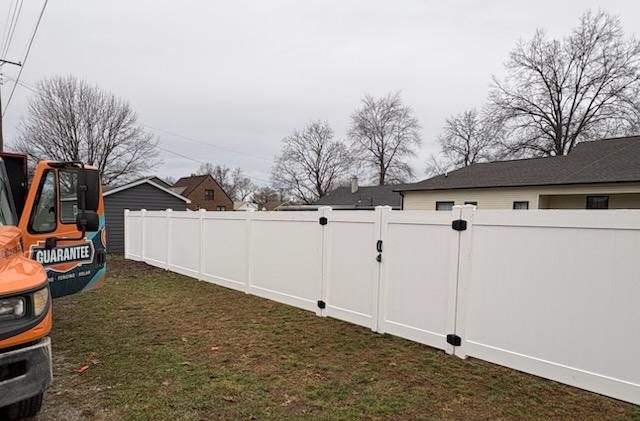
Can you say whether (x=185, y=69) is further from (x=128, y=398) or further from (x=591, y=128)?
(x=591, y=128)

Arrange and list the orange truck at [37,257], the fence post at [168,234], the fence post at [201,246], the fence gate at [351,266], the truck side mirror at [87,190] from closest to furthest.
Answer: the orange truck at [37,257]
the truck side mirror at [87,190]
the fence gate at [351,266]
the fence post at [201,246]
the fence post at [168,234]

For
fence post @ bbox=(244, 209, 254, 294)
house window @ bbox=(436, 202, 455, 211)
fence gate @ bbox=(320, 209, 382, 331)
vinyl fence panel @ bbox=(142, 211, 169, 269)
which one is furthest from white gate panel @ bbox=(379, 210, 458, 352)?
house window @ bbox=(436, 202, 455, 211)

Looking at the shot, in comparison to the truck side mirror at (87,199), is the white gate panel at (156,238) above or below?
below

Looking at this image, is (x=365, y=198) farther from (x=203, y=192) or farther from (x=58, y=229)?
(x=58, y=229)

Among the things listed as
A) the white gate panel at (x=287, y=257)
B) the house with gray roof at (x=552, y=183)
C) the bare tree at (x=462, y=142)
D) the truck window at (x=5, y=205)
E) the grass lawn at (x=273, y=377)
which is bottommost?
the grass lawn at (x=273, y=377)

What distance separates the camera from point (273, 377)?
3.84 metres

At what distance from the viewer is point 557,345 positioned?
3576mm

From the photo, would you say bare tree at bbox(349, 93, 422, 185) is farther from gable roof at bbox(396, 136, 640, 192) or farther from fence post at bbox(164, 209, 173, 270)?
fence post at bbox(164, 209, 173, 270)

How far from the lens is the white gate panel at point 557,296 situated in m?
3.22

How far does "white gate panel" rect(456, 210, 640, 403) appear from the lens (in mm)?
3217

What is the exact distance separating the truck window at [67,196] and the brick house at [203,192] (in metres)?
39.8

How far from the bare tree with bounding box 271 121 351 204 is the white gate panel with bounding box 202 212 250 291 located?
34839 millimetres

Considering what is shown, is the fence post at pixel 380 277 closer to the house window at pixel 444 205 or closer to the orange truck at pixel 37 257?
the orange truck at pixel 37 257

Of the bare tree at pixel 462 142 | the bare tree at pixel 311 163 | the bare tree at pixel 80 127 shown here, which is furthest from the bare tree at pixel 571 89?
the bare tree at pixel 80 127
